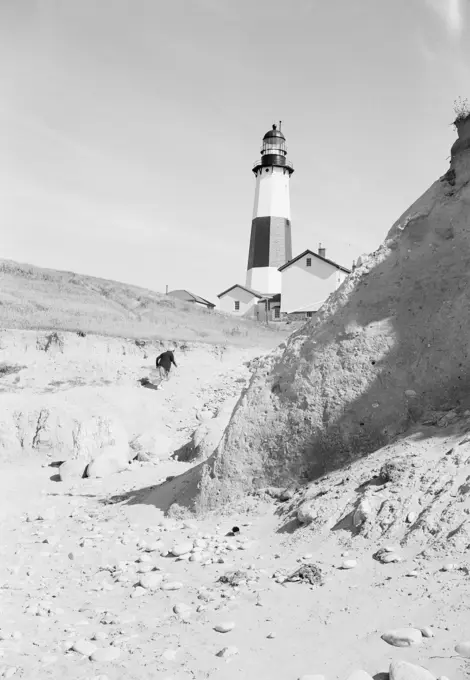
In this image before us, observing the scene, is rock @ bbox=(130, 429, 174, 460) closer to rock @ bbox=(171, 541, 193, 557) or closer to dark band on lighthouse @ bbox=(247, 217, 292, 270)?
rock @ bbox=(171, 541, 193, 557)

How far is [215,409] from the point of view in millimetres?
20078

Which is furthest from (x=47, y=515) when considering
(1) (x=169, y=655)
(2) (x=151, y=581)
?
(1) (x=169, y=655)

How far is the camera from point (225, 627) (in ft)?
16.7

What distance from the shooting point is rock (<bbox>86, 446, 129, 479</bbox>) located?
13.0 meters

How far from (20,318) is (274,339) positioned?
13.8m

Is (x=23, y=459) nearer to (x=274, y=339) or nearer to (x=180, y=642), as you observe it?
(x=180, y=642)

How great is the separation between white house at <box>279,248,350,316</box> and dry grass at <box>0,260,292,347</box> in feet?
35.4

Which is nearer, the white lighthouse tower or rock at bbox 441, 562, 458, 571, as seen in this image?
rock at bbox 441, 562, 458, 571

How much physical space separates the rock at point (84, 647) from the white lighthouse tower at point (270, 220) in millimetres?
50581

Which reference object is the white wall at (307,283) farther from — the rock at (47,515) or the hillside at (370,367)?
the hillside at (370,367)

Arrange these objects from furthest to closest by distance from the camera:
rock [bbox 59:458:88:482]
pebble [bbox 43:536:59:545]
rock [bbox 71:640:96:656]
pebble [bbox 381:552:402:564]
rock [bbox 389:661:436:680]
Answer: rock [bbox 59:458:88:482] < pebble [bbox 43:536:59:545] < pebble [bbox 381:552:402:564] < rock [bbox 71:640:96:656] < rock [bbox 389:661:436:680]

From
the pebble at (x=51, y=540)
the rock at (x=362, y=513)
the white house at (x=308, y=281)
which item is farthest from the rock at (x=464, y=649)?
the white house at (x=308, y=281)

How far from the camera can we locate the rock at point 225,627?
16.6 ft

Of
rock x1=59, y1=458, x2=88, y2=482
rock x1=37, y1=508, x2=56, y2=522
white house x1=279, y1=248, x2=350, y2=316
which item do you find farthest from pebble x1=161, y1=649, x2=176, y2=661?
white house x1=279, y1=248, x2=350, y2=316
